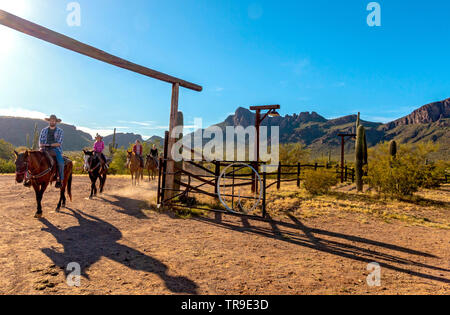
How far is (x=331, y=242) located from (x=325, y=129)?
155 meters

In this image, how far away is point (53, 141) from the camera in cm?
670

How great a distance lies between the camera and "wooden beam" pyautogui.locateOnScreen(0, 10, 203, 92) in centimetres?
456

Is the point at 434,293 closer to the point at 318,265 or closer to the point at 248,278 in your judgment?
the point at 318,265

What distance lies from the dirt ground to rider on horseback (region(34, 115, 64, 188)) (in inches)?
51.8

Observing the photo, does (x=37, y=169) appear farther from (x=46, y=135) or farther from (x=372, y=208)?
(x=372, y=208)

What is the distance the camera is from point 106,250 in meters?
4.25

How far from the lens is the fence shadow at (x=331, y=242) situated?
4.16 metres

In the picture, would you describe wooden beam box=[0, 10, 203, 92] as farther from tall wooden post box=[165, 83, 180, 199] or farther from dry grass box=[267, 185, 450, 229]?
dry grass box=[267, 185, 450, 229]

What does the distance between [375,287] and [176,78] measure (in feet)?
24.9

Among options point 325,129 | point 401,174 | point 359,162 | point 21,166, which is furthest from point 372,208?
point 325,129

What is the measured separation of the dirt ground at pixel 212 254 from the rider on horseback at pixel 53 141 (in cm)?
132

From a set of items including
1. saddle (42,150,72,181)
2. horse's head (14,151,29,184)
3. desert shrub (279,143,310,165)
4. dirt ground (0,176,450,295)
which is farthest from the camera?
desert shrub (279,143,310,165)

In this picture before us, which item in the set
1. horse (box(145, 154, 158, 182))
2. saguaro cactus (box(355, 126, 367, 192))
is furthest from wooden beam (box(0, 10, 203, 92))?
saguaro cactus (box(355, 126, 367, 192))

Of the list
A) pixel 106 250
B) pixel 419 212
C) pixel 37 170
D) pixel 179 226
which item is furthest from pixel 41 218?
pixel 419 212
